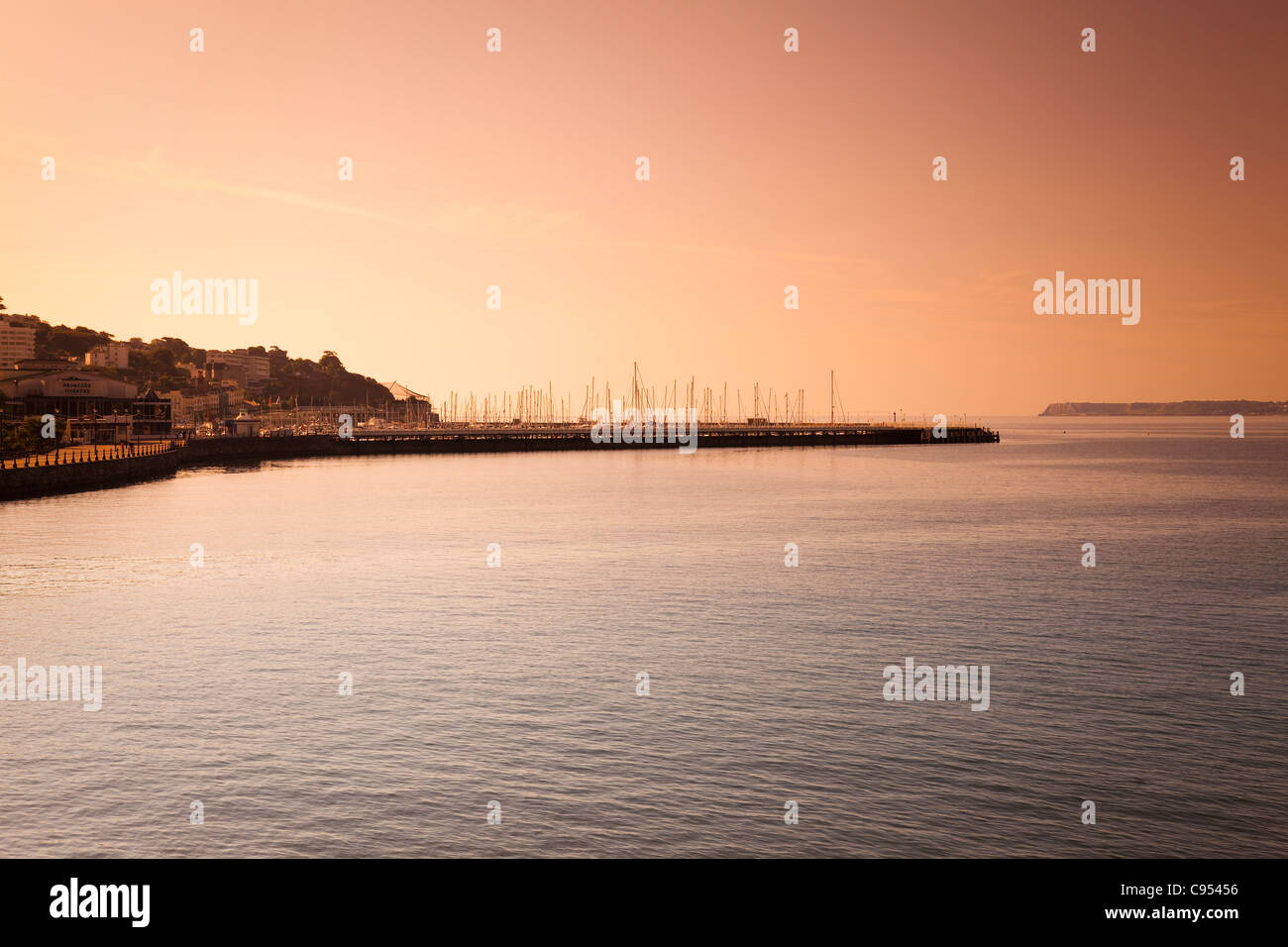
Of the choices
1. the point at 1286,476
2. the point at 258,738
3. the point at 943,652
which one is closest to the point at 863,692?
the point at 943,652

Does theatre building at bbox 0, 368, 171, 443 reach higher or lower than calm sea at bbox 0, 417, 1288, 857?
higher

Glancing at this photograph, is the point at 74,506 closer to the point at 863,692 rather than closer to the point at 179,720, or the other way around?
the point at 179,720

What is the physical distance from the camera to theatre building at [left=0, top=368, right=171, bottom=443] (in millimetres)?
153500

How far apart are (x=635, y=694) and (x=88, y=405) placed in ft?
526

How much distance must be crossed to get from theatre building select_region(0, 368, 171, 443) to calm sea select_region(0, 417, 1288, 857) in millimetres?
92285

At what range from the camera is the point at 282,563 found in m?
58.4

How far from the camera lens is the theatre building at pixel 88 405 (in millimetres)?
153500

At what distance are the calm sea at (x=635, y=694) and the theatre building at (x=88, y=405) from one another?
92.3 meters

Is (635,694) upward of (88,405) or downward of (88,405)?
downward

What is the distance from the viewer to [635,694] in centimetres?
3003

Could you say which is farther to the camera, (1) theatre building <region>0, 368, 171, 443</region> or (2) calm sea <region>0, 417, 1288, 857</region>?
(1) theatre building <region>0, 368, 171, 443</region>
